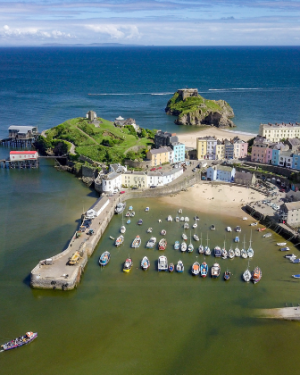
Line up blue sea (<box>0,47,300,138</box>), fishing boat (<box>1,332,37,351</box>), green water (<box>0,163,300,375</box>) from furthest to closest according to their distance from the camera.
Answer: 1. blue sea (<box>0,47,300,138</box>)
2. fishing boat (<box>1,332,37,351</box>)
3. green water (<box>0,163,300,375</box>)

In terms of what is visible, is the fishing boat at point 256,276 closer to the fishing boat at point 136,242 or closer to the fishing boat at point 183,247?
the fishing boat at point 183,247

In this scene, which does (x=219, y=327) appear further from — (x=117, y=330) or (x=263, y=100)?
(x=263, y=100)

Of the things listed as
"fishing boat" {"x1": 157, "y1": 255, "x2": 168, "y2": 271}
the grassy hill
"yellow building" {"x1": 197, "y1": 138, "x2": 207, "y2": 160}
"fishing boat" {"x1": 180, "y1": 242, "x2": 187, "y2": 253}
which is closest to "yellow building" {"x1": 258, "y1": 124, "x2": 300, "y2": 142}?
"yellow building" {"x1": 197, "y1": 138, "x2": 207, "y2": 160}

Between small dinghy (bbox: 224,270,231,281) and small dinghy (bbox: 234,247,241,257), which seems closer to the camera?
small dinghy (bbox: 224,270,231,281)

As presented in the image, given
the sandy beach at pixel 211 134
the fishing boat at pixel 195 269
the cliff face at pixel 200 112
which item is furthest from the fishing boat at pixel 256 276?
the cliff face at pixel 200 112

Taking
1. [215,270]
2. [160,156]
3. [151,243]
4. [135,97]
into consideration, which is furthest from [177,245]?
[135,97]

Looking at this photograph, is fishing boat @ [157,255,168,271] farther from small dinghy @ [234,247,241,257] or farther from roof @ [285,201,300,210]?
roof @ [285,201,300,210]

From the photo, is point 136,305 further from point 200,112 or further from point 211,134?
point 200,112
